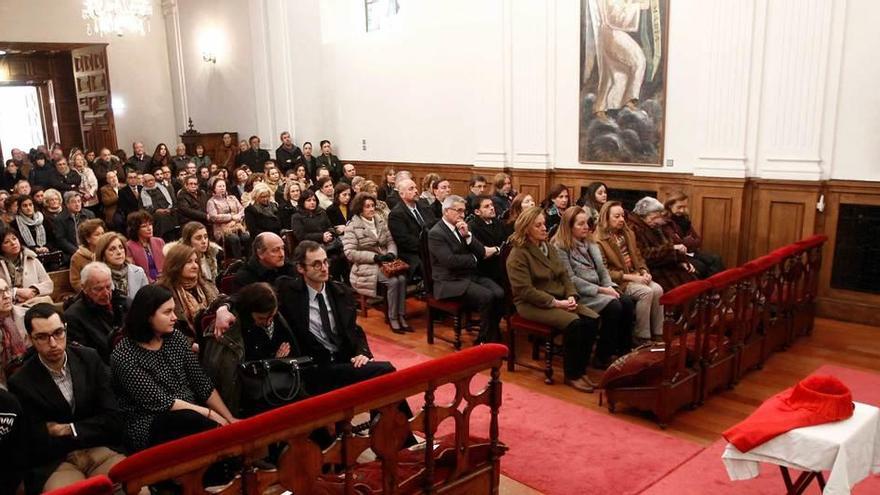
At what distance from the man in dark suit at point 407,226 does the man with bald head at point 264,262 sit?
92.6 inches

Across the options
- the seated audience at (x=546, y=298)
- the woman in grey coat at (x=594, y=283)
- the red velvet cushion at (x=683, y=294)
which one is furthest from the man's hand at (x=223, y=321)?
the woman in grey coat at (x=594, y=283)

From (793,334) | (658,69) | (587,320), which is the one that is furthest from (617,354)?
(658,69)

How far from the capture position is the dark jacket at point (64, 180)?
405 inches

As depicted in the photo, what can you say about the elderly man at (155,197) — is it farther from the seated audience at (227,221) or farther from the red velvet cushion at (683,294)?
the red velvet cushion at (683,294)

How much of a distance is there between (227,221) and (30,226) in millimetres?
2007

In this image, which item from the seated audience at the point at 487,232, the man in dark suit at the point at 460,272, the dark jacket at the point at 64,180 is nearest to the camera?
the man in dark suit at the point at 460,272

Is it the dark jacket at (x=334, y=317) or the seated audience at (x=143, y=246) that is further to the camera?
the seated audience at (x=143, y=246)

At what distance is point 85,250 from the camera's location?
4969mm

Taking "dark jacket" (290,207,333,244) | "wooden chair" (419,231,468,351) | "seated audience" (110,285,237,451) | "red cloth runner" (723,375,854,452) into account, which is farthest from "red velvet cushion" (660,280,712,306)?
"dark jacket" (290,207,333,244)

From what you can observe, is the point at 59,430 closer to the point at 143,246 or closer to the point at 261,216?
the point at 143,246

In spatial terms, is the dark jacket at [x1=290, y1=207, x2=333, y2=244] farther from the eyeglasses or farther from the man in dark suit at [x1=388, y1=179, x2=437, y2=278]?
the eyeglasses

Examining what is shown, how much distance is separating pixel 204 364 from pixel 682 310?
9.44ft

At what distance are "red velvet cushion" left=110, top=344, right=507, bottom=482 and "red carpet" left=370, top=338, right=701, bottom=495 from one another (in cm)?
114

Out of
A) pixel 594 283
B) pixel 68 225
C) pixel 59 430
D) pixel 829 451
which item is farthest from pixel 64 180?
pixel 829 451
